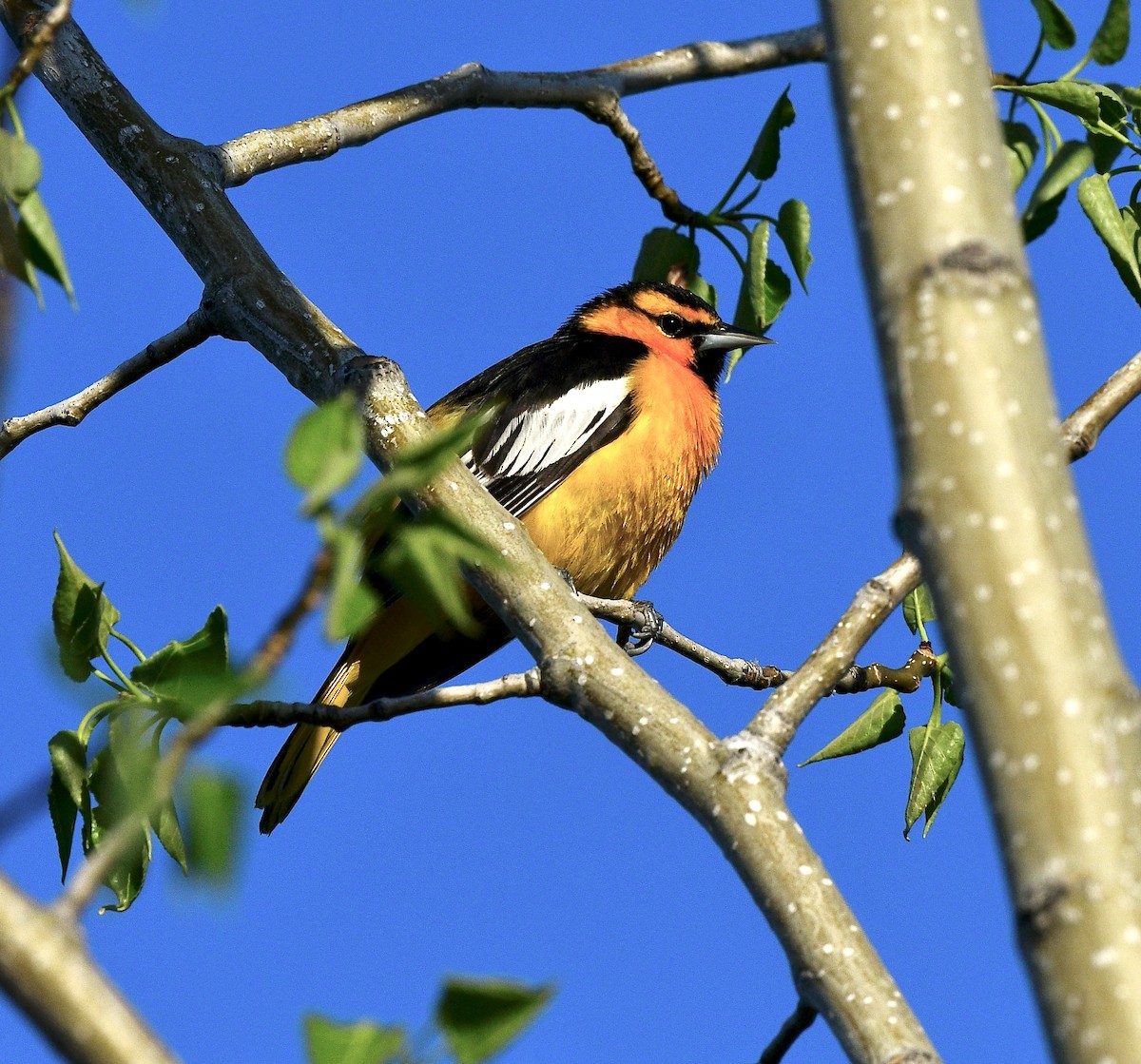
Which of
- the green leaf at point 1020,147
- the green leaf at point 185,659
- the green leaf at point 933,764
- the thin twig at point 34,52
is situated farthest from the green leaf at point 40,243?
the green leaf at point 1020,147

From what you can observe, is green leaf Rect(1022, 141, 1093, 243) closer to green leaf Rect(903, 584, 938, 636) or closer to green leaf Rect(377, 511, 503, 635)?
green leaf Rect(903, 584, 938, 636)

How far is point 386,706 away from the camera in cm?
251

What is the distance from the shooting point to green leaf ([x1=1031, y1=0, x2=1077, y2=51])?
3121 millimetres

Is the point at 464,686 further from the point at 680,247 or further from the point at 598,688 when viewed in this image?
the point at 680,247

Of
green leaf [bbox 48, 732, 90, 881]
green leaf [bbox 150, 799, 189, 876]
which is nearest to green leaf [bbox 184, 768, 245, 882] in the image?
green leaf [bbox 48, 732, 90, 881]

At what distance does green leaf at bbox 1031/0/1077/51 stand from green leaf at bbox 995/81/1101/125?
10cm

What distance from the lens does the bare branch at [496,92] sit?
3566 millimetres

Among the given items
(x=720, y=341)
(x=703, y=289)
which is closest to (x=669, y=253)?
(x=703, y=289)

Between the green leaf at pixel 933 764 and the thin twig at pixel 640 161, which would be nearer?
the green leaf at pixel 933 764

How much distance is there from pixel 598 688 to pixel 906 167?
119 centimetres

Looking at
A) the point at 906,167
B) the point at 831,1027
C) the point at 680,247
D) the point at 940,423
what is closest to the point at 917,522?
the point at 940,423

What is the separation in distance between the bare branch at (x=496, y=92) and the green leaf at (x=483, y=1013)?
262 cm

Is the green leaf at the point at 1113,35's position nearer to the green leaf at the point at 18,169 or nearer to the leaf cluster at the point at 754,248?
the leaf cluster at the point at 754,248

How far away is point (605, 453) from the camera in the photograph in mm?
4957
